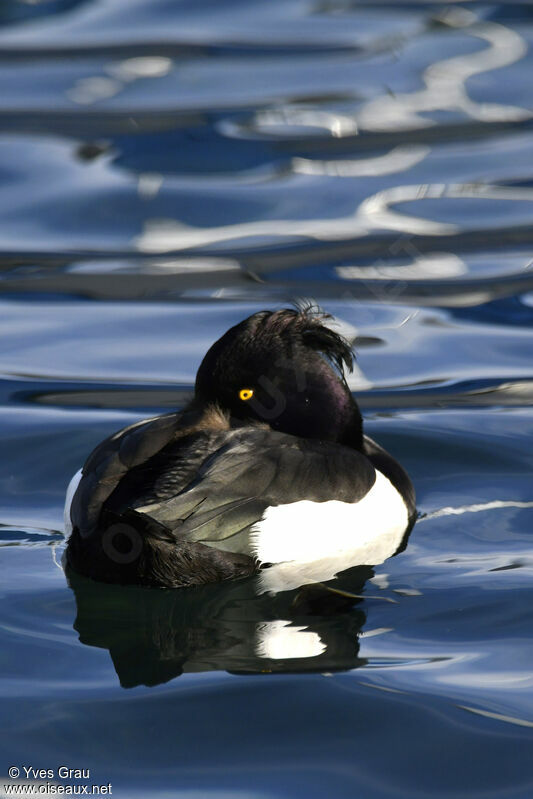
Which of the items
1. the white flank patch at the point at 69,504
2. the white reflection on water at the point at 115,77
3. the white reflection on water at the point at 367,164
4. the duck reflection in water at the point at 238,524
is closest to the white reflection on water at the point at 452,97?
the white reflection on water at the point at 367,164

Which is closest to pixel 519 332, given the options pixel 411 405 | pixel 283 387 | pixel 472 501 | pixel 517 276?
pixel 517 276

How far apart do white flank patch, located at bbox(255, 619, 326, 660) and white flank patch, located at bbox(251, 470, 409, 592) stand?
0.81ft

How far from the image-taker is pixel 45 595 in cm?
455

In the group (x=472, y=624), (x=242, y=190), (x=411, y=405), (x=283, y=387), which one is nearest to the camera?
(x=472, y=624)

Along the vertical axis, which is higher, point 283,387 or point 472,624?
point 283,387

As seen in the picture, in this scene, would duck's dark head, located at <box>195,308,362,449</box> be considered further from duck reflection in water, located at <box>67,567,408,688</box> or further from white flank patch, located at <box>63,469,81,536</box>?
duck reflection in water, located at <box>67,567,408,688</box>

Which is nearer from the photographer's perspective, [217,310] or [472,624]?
[472,624]

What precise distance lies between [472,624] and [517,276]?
4131 mm

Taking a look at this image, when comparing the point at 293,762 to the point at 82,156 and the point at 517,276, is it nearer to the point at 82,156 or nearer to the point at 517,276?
the point at 517,276

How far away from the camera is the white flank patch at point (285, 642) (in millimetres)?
4160

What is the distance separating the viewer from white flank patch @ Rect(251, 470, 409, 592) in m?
4.57

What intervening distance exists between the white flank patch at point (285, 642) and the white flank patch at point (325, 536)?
246mm

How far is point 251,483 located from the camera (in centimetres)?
453

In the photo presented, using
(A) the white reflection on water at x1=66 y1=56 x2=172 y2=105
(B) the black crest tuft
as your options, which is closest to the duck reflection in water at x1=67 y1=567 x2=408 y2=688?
(B) the black crest tuft
